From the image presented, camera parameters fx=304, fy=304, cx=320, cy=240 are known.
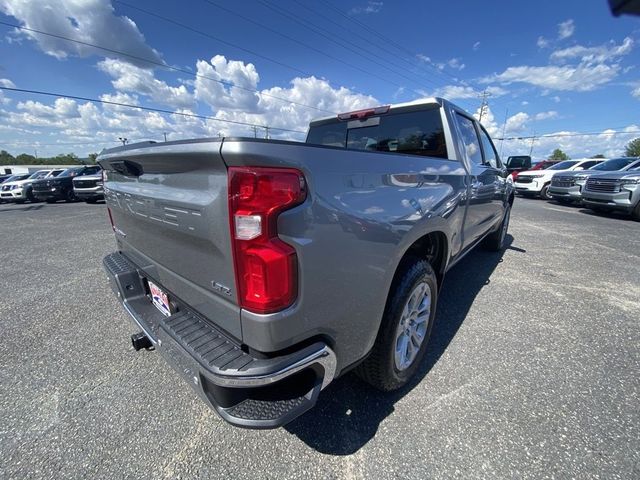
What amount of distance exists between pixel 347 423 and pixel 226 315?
1.08 metres

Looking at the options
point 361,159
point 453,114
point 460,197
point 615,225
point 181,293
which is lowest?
point 615,225

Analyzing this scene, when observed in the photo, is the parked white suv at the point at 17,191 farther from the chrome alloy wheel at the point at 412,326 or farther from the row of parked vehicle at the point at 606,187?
the row of parked vehicle at the point at 606,187

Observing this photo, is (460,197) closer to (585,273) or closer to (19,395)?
(585,273)

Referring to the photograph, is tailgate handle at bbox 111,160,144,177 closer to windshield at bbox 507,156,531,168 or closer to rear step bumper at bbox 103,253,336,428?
rear step bumper at bbox 103,253,336,428

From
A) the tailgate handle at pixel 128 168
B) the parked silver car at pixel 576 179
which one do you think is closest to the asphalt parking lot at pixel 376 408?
the tailgate handle at pixel 128 168

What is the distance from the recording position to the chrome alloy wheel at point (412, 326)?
2021 mm

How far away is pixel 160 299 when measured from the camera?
1954 mm

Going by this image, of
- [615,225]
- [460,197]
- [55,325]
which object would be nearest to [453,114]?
[460,197]

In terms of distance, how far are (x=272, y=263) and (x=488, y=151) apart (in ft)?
13.6

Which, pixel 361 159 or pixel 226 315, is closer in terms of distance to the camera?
pixel 226 315

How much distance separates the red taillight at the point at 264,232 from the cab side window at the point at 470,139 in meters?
2.44

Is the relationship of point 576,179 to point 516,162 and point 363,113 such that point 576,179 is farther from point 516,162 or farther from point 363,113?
point 363,113

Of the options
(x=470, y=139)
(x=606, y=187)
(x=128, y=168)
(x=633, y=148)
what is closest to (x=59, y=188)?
(x=128, y=168)

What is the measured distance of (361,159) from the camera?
1.50m
